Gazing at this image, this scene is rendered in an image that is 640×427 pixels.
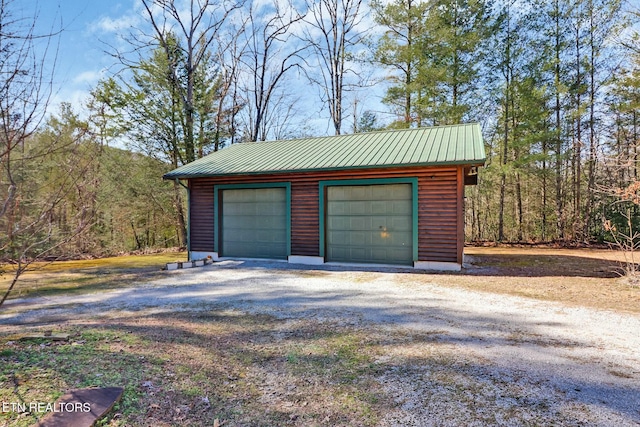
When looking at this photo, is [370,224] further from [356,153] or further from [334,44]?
[334,44]

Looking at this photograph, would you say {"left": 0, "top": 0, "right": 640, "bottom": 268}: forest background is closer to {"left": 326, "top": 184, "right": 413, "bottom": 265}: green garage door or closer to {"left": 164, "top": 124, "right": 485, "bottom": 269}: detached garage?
{"left": 164, "top": 124, "right": 485, "bottom": 269}: detached garage

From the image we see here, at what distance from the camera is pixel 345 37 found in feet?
58.1

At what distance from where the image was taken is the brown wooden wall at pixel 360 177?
7.54 m

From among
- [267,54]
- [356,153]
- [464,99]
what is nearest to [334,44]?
[267,54]

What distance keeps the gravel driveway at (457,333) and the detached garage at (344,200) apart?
4.47ft

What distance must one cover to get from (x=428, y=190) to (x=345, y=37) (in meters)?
13.3

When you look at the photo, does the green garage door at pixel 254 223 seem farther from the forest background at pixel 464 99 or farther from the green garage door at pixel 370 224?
the forest background at pixel 464 99

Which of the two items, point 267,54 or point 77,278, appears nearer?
point 77,278

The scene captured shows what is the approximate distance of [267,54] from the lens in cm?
1867

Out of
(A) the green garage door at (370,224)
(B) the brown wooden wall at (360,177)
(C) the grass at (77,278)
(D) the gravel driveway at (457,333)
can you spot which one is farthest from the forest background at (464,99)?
(D) the gravel driveway at (457,333)

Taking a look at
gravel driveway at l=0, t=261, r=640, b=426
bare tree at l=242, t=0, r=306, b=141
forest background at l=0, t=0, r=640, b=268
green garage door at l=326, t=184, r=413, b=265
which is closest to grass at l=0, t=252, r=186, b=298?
gravel driveway at l=0, t=261, r=640, b=426

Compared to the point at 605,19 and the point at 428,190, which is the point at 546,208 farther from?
the point at 428,190

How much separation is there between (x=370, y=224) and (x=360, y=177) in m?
1.19

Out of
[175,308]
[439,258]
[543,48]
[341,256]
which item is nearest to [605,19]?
[543,48]
